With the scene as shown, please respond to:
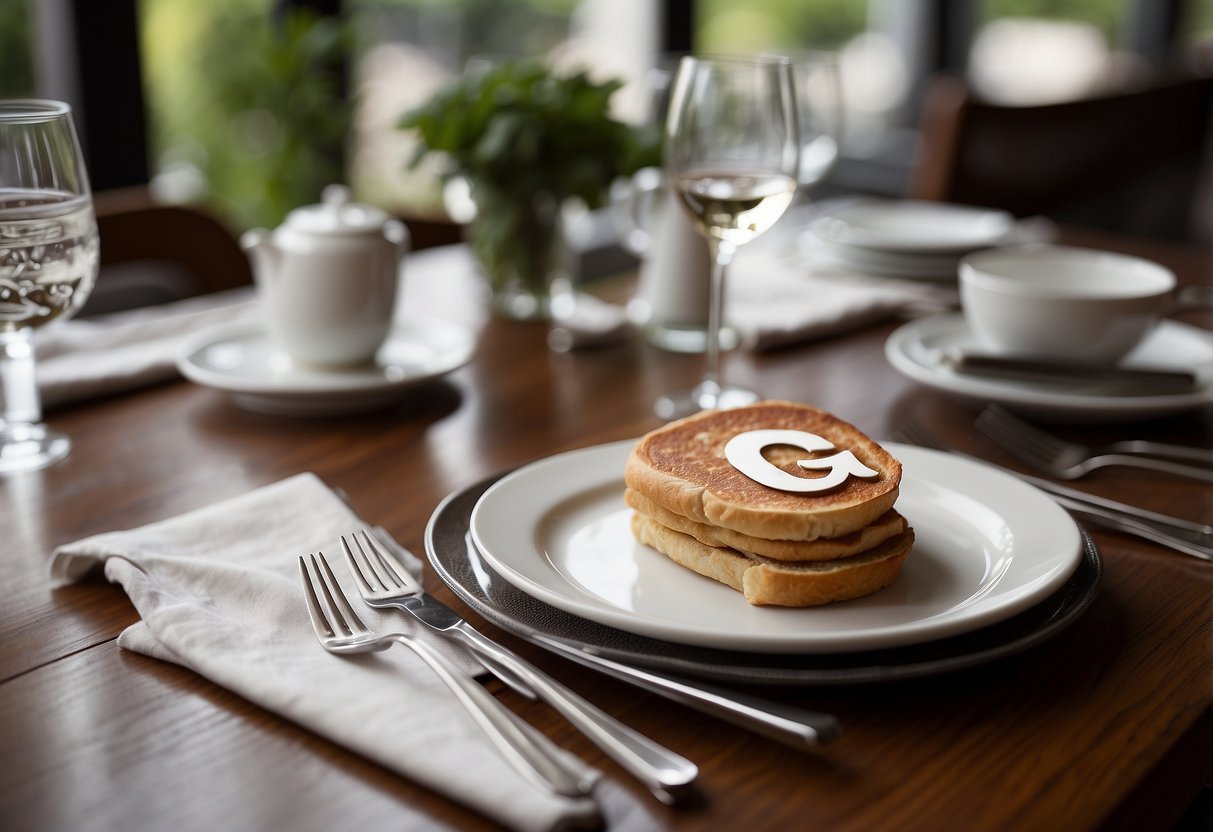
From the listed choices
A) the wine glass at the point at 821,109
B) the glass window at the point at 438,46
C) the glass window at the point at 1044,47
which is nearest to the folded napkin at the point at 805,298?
the wine glass at the point at 821,109

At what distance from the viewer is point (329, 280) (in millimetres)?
1099

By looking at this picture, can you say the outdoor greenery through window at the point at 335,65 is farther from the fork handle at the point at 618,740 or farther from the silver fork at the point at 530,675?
the fork handle at the point at 618,740

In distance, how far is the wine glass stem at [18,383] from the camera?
39.8 inches

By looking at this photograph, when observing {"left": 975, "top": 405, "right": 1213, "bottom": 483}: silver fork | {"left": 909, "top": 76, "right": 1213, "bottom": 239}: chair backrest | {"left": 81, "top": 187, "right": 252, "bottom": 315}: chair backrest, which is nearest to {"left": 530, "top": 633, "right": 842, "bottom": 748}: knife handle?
{"left": 975, "top": 405, "right": 1213, "bottom": 483}: silver fork

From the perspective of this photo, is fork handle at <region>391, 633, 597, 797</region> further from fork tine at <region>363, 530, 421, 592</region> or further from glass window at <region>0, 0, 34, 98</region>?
glass window at <region>0, 0, 34, 98</region>

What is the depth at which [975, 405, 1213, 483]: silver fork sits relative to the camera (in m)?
0.95

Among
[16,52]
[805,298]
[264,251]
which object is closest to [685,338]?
[805,298]

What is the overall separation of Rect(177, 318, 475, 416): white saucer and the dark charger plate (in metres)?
0.42

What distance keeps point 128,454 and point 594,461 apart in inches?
16.7

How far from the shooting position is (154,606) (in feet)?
2.22

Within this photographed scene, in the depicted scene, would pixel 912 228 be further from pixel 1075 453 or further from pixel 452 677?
pixel 452 677

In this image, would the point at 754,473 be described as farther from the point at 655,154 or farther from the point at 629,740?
the point at 655,154

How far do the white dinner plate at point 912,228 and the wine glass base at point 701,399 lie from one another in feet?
1.63

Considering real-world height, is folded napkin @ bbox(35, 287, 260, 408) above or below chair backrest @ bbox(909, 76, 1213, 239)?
below
